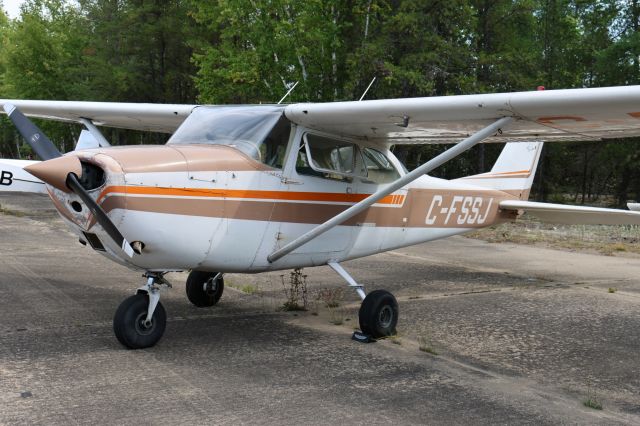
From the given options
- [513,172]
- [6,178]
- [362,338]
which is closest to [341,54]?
[513,172]

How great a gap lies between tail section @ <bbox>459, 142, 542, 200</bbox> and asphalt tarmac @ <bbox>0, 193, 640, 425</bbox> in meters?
1.51

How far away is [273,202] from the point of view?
534cm

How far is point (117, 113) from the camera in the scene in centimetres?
734

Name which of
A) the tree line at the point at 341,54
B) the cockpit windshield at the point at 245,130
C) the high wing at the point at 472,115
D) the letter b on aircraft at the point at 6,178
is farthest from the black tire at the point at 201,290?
the tree line at the point at 341,54

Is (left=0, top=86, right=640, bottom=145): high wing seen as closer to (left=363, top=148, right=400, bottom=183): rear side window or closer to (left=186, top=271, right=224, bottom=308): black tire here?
(left=363, top=148, right=400, bottom=183): rear side window

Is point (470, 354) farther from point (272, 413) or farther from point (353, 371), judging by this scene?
point (272, 413)

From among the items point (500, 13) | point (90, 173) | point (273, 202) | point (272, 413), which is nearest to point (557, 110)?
point (273, 202)

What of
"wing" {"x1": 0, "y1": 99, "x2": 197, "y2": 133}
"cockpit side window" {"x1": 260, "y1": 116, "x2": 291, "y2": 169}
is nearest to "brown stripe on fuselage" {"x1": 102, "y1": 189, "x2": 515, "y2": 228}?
"cockpit side window" {"x1": 260, "y1": 116, "x2": 291, "y2": 169}

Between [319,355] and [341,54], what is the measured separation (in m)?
19.2

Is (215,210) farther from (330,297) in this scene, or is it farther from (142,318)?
(330,297)

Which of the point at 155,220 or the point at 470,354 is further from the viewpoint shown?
the point at 470,354

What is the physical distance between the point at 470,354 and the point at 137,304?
9.62 feet

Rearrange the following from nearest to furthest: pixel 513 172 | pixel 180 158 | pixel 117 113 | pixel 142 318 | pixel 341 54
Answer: pixel 180 158 → pixel 142 318 → pixel 117 113 → pixel 513 172 → pixel 341 54

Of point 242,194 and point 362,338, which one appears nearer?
point 242,194
